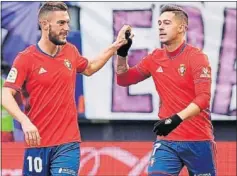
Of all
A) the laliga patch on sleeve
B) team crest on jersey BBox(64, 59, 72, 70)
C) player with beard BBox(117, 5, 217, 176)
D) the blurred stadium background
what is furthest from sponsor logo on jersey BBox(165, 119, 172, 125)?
the blurred stadium background

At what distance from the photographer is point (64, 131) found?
7.22 metres

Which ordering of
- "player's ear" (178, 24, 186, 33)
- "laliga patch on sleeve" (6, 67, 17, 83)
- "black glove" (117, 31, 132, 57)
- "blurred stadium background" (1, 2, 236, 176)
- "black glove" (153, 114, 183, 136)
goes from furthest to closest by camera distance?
"blurred stadium background" (1, 2, 236, 176) < "black glove" (117, 31, 132, 57) < "player's ear" (178, 24, 186, 33) < "laliga patch on sleeve" (6, 67, 17, 83) < "black glove" (153, 114, 183, 136)

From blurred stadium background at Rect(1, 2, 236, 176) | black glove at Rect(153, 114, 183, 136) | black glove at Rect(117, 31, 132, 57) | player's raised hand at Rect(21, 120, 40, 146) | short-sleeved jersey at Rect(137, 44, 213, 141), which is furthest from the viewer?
blurred stadium background at Rect(1, 2, 236, 176)

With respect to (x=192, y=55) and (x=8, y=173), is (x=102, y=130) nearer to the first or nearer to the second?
(x=8, y=173)

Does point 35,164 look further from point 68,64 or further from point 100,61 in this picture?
point 100,61

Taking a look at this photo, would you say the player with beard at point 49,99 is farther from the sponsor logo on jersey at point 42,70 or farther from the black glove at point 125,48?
the black glove at point 125,48

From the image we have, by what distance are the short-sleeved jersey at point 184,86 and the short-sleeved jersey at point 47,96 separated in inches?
34.7

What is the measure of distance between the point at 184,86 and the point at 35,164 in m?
1.47

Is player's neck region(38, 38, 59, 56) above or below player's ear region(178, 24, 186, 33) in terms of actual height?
below

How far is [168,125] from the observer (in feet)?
22.9

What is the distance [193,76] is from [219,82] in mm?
3853

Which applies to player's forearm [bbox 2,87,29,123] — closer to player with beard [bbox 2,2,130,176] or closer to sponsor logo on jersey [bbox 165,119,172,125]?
player with beard [bbox 2,2,130,176]

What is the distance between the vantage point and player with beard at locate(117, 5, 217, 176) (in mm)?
7461

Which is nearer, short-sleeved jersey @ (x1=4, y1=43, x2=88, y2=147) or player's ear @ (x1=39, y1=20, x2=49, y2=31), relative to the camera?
short-sleeved jersey @ (x1=4, y1=43, x2=88, y2=147)
